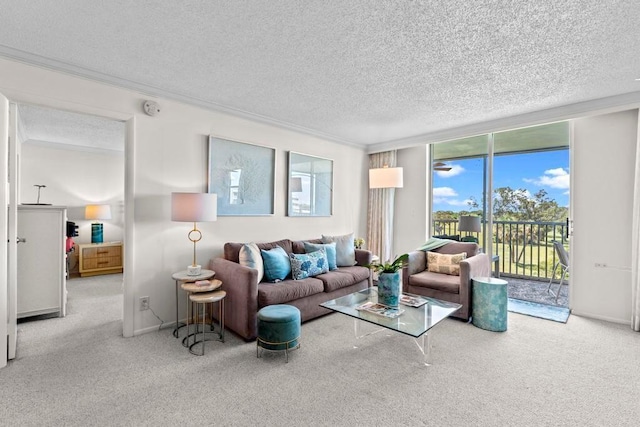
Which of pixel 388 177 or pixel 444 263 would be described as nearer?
pixel 444 263

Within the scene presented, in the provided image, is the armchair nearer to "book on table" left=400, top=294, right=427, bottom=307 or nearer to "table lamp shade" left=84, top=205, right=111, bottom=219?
"book on table" left=400, top=294, right=427, bottom=307

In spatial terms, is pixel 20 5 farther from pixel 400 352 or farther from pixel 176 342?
pixel 400 352

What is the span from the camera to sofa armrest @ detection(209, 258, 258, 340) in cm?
285

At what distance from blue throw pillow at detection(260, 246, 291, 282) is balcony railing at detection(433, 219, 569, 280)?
3.03 metres

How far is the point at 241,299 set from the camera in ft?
9.52

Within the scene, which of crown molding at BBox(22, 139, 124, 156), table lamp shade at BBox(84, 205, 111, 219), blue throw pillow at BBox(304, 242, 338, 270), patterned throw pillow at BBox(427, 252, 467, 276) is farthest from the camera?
table lamp shade at BBox(84, 205, 111, 219)

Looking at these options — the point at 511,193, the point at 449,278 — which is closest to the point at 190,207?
the point at 449,278

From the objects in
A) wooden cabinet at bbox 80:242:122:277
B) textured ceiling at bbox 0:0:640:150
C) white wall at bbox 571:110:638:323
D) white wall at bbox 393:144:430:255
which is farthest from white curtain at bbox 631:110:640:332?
wooden cabinet at bbox 80:242:122:277

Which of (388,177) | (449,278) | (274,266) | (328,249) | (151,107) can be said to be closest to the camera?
(151,107)

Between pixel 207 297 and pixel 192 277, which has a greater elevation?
pixel 192 277

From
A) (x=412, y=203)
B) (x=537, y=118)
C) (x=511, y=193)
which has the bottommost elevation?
(x=412, y=203)

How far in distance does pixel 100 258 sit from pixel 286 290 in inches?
182

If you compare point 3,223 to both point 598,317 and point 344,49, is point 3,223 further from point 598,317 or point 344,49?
point 598,317

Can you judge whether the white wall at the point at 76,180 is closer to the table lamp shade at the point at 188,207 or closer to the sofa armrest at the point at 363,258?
the table lamp shade at the point at 188,207
